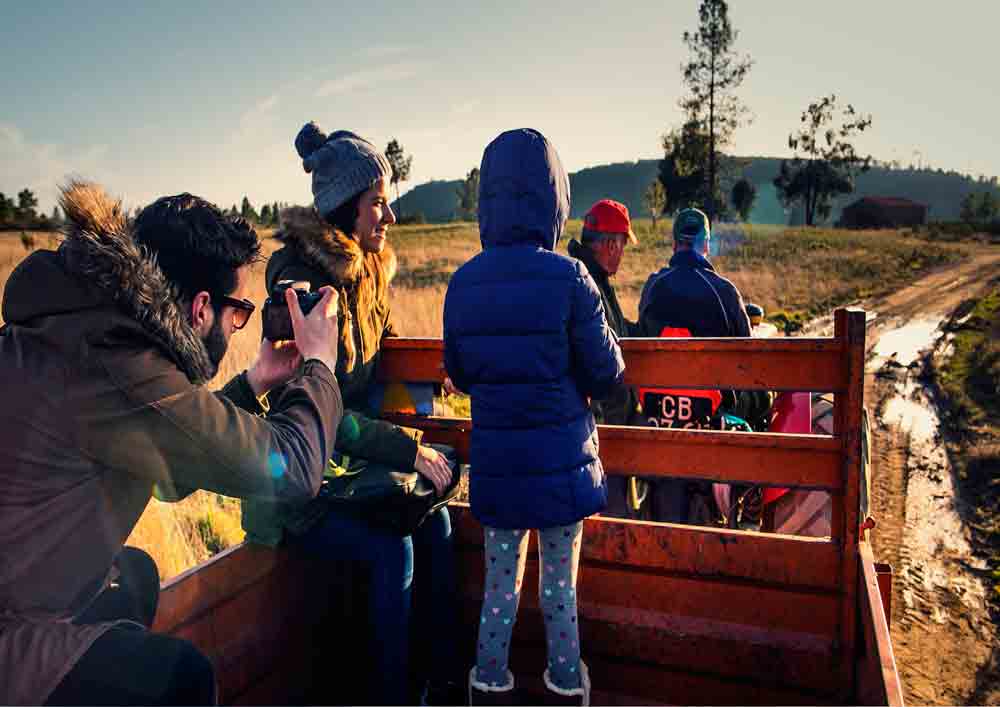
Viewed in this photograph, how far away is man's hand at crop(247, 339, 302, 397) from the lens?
7.00ft

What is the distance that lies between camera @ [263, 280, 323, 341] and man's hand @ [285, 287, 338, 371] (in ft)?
0.10

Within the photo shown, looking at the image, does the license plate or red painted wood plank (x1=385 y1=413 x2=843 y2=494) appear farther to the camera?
the license plate

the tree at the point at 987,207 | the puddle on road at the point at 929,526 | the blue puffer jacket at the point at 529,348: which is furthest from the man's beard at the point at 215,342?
the tree at the point at 987,207

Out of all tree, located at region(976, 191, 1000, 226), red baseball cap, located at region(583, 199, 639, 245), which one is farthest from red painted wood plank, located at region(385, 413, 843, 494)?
tree, located at region(976, 191, 1000, 226)

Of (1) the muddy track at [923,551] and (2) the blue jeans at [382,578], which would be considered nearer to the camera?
(2) the blue jeans at [382,578]

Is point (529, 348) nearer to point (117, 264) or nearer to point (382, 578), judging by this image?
point (382, 578)

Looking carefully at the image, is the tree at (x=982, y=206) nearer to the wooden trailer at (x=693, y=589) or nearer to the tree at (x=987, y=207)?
the tree at (x=987, y=207)

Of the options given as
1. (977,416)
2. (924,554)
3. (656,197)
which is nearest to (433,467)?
(924,554)

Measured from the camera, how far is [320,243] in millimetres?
2578

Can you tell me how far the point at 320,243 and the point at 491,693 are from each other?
1595mm

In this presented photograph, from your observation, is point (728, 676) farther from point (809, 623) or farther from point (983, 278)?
point (983, 278)

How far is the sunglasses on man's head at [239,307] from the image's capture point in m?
1.81

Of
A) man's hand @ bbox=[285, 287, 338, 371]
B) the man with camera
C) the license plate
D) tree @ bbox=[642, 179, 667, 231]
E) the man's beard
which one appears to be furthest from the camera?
tree @ bbox=[642, 179, 667, 231]

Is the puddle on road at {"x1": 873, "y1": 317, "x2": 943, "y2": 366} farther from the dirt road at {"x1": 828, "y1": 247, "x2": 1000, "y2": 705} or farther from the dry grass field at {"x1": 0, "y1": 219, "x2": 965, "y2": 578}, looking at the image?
the dry grass field at {"x1": 0, "y1": 219, "x2": 965, "y2": 578}
